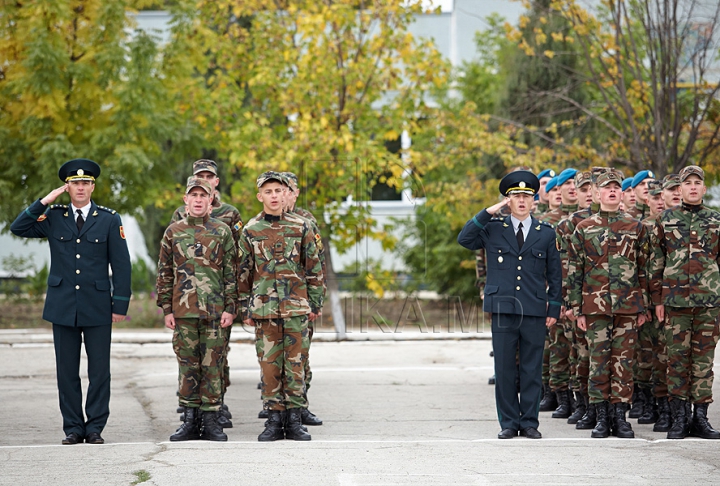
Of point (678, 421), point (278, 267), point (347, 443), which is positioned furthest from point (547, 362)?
point (278, 267)

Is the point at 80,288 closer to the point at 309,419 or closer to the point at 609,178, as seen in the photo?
the point at 309,419

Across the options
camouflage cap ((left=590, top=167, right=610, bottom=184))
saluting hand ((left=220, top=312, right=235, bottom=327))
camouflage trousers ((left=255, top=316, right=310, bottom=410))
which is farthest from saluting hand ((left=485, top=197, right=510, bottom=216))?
saluting hand ((left=220, top=312, right=235, bottom=327))

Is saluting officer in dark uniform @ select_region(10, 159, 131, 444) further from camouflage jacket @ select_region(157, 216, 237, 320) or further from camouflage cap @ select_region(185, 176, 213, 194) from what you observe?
camouflage cap @ select_region(185, 176, 213, 194)

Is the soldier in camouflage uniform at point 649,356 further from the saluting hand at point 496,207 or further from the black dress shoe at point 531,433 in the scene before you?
the saluting hand at point 496,207

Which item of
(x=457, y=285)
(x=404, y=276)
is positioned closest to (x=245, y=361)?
(x=457, y=285)

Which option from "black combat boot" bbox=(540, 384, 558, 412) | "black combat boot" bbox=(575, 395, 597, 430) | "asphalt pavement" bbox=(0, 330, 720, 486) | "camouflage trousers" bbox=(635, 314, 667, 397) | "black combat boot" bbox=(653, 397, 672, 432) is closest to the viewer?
"asphalt pavement" bbox=(0, 330, 720, 486)

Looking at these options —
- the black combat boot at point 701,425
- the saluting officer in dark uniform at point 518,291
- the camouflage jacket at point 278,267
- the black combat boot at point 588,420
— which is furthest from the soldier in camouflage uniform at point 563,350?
the camouflage jacket at point 278,267

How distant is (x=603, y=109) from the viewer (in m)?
18.5

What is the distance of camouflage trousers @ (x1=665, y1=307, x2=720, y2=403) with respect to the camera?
8500 mm

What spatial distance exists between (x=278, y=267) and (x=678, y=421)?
371 centimetres

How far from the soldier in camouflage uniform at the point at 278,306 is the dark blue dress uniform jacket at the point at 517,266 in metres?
1.48

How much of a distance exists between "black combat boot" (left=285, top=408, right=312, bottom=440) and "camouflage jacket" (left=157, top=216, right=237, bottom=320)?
3.28 feet

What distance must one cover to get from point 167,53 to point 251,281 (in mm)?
9330

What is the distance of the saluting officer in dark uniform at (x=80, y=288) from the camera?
8.23m
